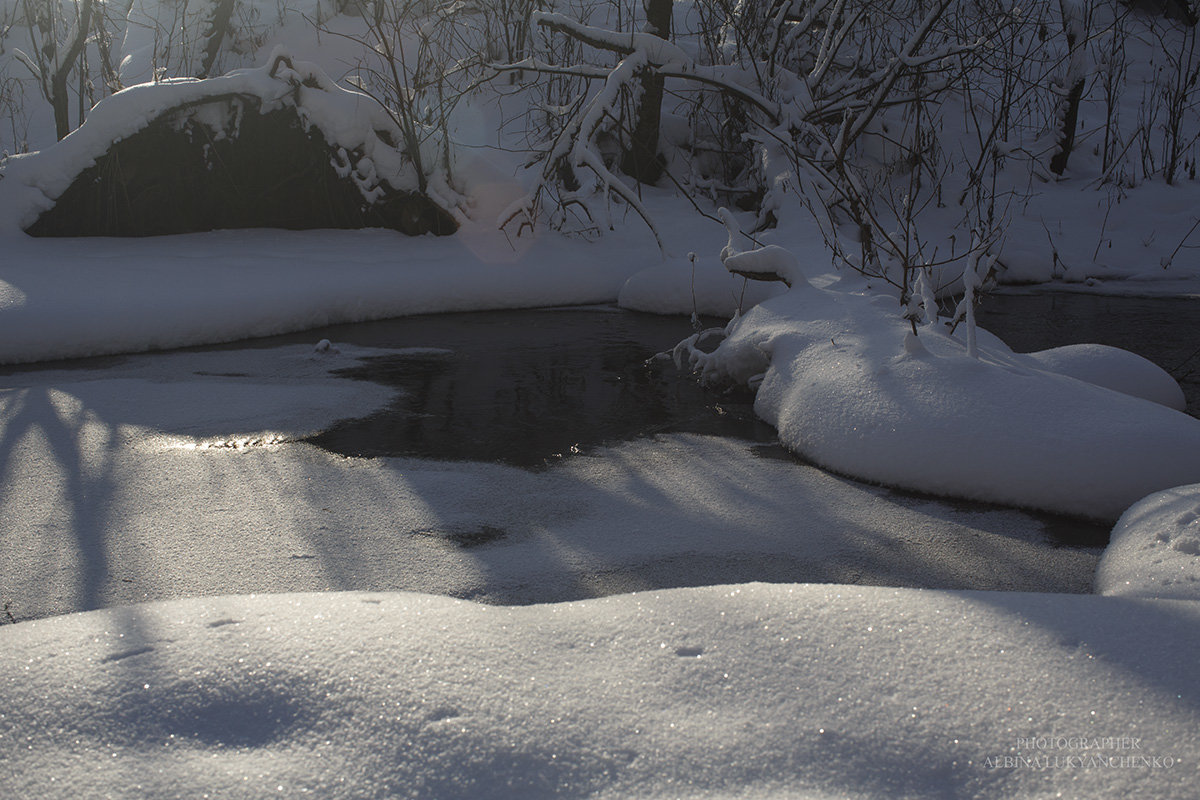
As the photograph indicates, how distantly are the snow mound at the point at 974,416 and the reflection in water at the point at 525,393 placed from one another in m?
0.31

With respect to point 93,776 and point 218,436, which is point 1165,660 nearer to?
point 93,776

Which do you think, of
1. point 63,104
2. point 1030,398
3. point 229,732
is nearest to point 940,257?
A: point 1030,398

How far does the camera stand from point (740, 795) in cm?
100

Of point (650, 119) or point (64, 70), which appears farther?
point (650, 119)

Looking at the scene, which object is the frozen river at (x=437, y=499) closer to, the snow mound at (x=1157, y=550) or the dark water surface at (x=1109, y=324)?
the snow mound at (x=1157, y=550)

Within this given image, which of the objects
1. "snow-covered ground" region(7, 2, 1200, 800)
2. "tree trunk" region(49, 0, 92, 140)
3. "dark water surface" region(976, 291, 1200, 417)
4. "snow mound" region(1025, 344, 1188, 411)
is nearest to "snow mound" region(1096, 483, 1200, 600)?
"snow-covered ground" region(7, 2, 1200, 800)

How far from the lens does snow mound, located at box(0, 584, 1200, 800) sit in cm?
101

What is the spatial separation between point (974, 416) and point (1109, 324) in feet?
9.48

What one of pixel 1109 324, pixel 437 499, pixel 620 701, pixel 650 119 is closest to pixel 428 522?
pixel 437 499

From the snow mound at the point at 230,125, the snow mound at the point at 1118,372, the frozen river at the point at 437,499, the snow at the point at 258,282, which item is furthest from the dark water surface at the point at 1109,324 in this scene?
the snow mound at the point at 230,125

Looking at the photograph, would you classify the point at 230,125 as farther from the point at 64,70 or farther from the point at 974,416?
the point at 974,416

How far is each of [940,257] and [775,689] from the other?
6165mm

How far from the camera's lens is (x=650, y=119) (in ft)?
26.2

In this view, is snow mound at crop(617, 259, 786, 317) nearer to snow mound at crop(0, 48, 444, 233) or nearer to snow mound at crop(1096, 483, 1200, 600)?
snow mound at crop(0, 48, 444, 233)
